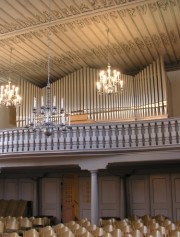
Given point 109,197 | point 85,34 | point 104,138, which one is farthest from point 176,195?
point 85,34

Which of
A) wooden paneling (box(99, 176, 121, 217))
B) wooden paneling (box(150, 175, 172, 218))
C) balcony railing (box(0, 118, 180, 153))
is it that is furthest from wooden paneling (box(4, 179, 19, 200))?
wooden paneling (box(150, 175, 172, 218))

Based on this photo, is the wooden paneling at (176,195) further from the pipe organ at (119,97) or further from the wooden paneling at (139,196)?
the pipe organ at (119,97)

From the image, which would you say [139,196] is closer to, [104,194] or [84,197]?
[104,194]

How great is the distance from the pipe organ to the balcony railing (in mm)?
2915

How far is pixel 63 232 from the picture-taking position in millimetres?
7660

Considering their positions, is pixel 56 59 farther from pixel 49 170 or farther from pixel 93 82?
pixel 49 170

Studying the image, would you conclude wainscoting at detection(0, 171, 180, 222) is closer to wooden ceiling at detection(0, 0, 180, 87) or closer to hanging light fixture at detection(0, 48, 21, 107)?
hanging light fixture at detection(0, 48, 21, 107)

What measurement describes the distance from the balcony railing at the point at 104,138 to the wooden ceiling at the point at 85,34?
3.31 meters

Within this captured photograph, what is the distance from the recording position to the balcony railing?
10094 millimetres

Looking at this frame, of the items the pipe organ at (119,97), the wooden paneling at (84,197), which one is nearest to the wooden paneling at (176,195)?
the pipe organ at (119,97)

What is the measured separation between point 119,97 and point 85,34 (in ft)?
11.0

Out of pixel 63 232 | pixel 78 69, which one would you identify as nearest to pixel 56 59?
pixel 78 69

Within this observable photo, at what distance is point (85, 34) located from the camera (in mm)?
11875

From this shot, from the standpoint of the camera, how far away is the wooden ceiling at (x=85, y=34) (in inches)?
393
